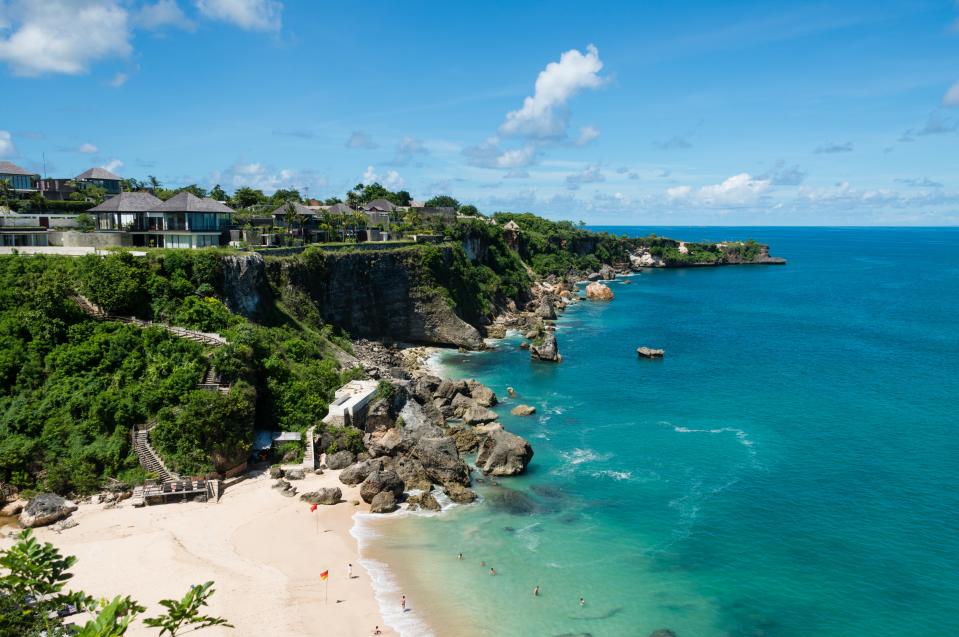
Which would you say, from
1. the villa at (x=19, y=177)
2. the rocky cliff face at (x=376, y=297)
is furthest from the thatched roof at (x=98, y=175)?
the rocky cliff face at (x=376, y=297)

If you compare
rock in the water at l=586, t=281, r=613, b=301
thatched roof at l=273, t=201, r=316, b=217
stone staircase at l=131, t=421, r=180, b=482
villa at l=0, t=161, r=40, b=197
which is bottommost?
stone staircase at l=131, t=421, r=180, b=482

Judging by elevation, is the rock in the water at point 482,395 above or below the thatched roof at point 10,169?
below

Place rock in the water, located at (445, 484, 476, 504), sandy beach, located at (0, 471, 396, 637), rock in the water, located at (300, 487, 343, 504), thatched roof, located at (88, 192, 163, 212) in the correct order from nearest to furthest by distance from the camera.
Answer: sandy beach, located at (0, 471, 396, 637) < rock in the water, located at (300, 487, 343, 504) < rock in the water, located at (445, 484, 476, 504) < thatched roof, located at (88, 192, 163, 212)

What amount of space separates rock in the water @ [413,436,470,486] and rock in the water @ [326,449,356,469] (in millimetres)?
4759

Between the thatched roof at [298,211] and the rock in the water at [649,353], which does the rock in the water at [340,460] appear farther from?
the thatched roof at [298,211]

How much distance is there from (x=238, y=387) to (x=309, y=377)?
7.52 m

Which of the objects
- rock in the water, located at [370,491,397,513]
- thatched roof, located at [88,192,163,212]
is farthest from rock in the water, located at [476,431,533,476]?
thatched roof, located at [88,192,163,212]

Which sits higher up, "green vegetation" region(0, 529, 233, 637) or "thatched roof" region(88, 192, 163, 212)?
"thatched roof" region(88, 192, 163, 212)

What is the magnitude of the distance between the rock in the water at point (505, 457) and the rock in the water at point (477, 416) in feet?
24.3

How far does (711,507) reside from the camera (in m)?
42.4

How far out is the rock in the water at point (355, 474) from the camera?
43.4 metres

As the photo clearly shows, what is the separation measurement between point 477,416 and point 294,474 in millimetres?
17168

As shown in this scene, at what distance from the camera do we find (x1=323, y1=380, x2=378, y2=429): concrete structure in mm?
48534

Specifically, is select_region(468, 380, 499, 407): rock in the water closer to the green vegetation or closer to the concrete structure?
the concrete structure
